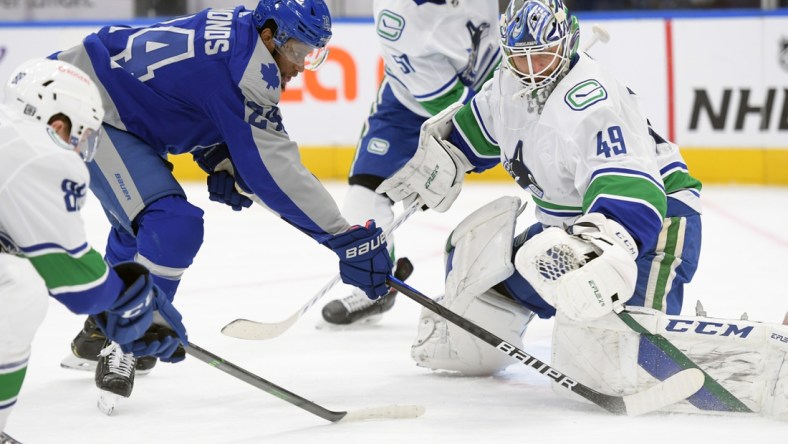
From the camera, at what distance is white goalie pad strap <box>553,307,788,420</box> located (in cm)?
267

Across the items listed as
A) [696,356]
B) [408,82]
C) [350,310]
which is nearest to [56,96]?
[696,356]

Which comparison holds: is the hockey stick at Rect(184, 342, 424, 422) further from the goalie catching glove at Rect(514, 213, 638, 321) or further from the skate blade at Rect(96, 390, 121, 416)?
the goalie catching glove at Rect(514, 213, 638, 321)

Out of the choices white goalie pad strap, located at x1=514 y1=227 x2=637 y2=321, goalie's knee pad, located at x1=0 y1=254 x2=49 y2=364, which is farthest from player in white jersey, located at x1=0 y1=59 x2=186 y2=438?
white goalie pad strap, located at x1=514 y1=227 x2=637 y2=321

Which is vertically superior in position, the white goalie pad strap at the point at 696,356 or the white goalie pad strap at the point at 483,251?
the white goalie pad strap at the point at 483,251

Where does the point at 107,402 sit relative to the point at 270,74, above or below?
below

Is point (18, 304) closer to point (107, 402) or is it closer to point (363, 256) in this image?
point (107, 402)

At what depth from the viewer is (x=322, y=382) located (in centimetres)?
322

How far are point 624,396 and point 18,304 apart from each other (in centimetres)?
139

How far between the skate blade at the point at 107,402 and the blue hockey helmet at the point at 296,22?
0.95 metres

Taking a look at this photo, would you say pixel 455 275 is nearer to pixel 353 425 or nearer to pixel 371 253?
pixel 371 253

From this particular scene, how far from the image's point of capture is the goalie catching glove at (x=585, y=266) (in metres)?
2.60

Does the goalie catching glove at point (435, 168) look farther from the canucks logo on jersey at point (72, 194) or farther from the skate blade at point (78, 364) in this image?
the canucks logo on jersey at point (72, 194)

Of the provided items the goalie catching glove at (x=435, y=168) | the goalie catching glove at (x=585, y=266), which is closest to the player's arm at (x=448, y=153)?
the goalie catching glove at (x=435, y=168)

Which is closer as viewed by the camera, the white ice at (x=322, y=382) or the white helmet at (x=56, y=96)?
the white helmet at (x=56, y=96)
